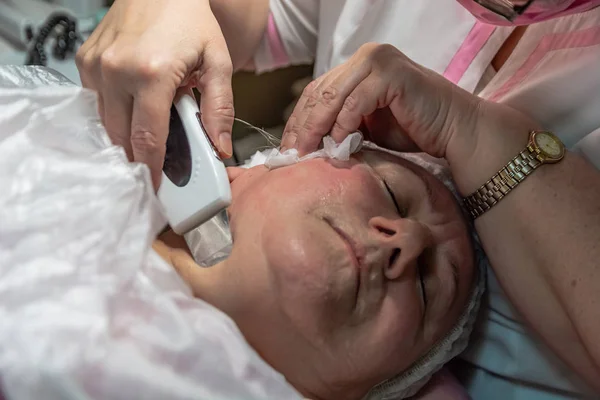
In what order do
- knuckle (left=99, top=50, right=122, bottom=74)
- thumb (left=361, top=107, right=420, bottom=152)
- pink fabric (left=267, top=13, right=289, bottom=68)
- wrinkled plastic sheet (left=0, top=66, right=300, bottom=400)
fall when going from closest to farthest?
1. wrinkled plastic sheet (left=0, top=66, right=300, bottom=400)
2. knuckle (left=99, top=50, right=122, bottom=74)
3. thumb (left=361, top=107, right=420, bottom=152)
4. pink fabric (left=267, top=13, right=289, bottom=68)

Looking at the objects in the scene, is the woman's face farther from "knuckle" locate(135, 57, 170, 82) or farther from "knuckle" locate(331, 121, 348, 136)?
"knuckle" locate(135, 57, 170, 82)

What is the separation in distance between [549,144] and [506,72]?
0.18 m

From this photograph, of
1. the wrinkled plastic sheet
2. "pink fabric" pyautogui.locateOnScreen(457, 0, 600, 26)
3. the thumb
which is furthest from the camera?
the thumb

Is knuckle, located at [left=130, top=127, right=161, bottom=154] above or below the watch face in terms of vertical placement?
below

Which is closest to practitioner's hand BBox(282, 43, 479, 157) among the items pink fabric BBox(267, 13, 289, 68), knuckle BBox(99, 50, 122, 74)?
knuckle BBox(99, 50, 122, 74)

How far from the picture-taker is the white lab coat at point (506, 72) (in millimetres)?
738

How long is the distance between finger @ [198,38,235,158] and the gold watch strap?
33cm

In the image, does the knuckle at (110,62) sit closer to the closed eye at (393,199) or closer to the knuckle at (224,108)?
the knuckle at (224,108)

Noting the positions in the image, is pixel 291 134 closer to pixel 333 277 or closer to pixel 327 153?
pixel 327 153

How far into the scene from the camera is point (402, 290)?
69cm

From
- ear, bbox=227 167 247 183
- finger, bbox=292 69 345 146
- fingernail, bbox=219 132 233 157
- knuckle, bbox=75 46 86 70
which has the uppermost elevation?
finger, bbox=292 69 345 146

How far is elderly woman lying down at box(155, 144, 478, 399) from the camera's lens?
2.14 ft

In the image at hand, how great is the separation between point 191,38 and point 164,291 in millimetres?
361

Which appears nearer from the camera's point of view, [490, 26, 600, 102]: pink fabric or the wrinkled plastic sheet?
the wrinkled plastic sheet
